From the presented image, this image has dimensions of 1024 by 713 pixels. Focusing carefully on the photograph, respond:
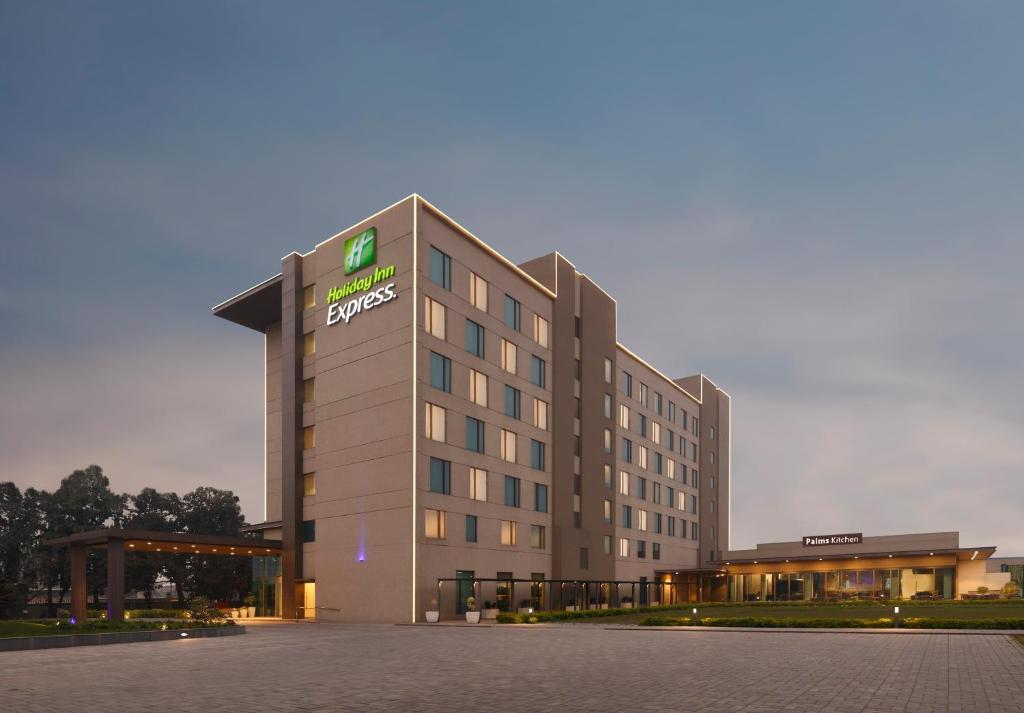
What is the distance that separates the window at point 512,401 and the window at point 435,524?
10.9m

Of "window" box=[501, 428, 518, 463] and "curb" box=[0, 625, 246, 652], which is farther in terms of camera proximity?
"window" box=[501, 428, 518, 463]

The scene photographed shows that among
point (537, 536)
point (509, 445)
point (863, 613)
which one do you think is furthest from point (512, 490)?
point (863, 613)

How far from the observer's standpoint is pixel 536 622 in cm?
4522

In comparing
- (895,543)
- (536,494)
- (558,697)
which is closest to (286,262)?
(536,494)

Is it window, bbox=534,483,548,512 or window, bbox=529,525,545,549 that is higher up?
window, bbox=534,483,548,512

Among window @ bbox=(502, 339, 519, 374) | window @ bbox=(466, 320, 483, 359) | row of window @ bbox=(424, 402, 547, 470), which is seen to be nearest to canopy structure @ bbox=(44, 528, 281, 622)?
row of window @ bbox=(424, 402, 547, 470)

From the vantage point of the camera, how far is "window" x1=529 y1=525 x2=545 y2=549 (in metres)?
61.1

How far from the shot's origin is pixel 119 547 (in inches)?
1815

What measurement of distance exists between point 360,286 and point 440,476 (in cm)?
1324

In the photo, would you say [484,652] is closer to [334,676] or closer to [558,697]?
[334,676]

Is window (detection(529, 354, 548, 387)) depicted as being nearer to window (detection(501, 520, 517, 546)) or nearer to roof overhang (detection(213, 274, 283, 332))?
window (detection(501, 520, 517, 546))

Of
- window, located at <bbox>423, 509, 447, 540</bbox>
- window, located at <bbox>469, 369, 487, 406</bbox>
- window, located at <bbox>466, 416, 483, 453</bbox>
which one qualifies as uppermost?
window, located at <bbox>469, 369, 487, 406</bbox>

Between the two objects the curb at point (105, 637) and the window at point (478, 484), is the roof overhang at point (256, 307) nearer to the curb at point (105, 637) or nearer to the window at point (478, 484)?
the window at point (478, 484)

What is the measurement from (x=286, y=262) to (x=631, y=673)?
47.4 m
